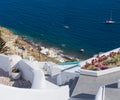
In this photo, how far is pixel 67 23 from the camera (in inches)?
3408

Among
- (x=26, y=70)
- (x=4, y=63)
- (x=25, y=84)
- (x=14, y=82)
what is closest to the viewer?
(x=25, y=84)

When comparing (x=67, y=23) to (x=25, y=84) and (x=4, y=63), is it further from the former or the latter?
(x=25, y=84)

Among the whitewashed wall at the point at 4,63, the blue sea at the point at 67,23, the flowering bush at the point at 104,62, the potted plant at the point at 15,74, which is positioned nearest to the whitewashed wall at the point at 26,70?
the potted plant at the point at 15,74

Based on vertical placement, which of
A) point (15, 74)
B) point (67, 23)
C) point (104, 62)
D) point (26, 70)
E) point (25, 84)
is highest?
point (67, 23)

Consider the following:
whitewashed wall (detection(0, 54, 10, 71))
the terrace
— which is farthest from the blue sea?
the terrace

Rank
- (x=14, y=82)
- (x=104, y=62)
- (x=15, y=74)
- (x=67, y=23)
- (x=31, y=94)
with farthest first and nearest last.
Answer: (x=67, y=23), (x=104, y=62), (x=15, y=74), (x=14, y=82), (x=31, y=94)

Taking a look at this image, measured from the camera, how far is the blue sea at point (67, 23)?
71625mm

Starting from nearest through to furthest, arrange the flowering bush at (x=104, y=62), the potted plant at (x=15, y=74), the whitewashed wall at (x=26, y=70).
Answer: the whitewashed wall at (x=26, y=70) < the potted plant at (x=15, y=74) < the flowering bush at (x=104, y=62)

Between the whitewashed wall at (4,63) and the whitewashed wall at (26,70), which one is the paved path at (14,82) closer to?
the whitewashed wall at (26,70)

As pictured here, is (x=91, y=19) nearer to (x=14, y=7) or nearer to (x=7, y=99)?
(x=14, y=7)

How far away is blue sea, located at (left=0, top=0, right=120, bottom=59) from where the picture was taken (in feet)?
235

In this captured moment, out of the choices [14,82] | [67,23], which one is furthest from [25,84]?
[67,23]

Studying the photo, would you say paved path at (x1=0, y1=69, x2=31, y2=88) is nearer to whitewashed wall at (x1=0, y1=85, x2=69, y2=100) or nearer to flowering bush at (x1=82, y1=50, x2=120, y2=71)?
whitewashed wall at (x1=0, y1=85, x2=69, y2=100)

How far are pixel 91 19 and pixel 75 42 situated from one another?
1608 centimetres
